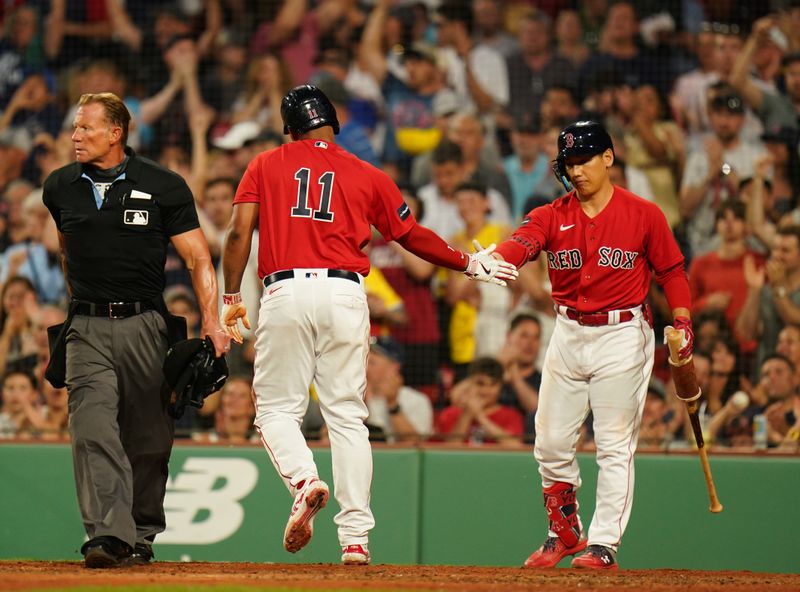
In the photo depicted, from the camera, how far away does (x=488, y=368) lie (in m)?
8.31

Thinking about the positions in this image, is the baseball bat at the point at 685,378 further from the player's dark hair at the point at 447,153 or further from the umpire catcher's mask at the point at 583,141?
the player's dark hair at the point at 447,153

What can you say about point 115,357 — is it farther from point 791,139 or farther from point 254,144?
point 791,139

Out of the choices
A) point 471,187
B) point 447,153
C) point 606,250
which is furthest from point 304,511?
point 447,153

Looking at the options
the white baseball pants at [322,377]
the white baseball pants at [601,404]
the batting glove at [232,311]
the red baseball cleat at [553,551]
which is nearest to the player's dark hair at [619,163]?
the white baseball pants at [601,404]

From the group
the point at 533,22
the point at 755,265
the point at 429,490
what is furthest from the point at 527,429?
the point at 533,22

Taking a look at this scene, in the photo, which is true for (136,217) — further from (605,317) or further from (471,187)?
(471,187)

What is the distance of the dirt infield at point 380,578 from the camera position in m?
4.38

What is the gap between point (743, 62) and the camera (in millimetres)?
9578

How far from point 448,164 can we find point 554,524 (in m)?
4.20

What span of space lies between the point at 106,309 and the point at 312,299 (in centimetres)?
95

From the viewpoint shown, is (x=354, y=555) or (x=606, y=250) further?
(x=606, y=250)

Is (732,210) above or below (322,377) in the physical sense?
above

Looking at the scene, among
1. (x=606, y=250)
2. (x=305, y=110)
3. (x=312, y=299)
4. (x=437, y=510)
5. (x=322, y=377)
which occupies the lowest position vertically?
(x=437, y=510)

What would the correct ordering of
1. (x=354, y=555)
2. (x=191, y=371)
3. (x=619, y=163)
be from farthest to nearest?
(x=619, y=163), (x=191, y=371), (x=354, y=555)
